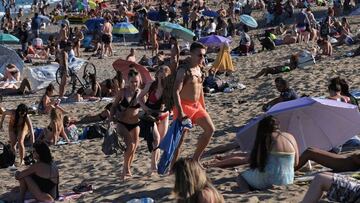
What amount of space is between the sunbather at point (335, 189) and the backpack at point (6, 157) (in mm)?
4873

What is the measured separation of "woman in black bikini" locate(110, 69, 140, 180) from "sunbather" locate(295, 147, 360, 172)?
5.36 ft

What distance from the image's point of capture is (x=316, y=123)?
6.66 metres

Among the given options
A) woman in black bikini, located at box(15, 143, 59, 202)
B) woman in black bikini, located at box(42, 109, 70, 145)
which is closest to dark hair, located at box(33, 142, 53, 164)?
woman in black bikini, located at box(15, 143, 59, 202)

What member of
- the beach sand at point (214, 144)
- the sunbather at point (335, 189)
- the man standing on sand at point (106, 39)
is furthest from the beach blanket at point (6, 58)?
the sunbather at point (335, 189)

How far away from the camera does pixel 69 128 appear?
10578 mm

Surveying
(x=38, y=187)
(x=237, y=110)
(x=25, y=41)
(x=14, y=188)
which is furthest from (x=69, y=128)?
(x=25, y=41)

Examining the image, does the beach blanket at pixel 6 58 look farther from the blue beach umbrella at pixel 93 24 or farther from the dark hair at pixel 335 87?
the dark hair at pixel 335 87

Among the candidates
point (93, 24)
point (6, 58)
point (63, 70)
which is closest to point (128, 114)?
point (63, 70)

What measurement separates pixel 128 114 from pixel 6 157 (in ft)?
8.55

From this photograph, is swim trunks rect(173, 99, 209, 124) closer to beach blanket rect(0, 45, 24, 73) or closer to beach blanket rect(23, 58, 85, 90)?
beach blanket rect(23, 58, 85, 90)

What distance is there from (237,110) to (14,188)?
4979 mm

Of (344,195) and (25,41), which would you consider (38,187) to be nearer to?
(344,195)

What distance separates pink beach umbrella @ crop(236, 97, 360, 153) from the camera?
662 centimetres

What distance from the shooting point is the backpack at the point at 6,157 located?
880cm
